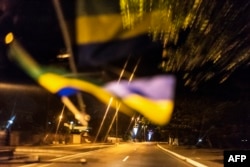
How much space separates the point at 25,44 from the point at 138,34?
1016 centimetres

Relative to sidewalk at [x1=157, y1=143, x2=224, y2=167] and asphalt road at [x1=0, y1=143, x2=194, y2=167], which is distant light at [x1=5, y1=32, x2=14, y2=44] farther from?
sidewalk at [x1=157, y1=143, x2=224, y2=167]

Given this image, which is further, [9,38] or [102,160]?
[102,160]

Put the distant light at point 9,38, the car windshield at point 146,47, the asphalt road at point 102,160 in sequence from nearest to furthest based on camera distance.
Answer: the car windshield at point 146,47 → the distant light at point 9,38 → the asphalt road at point 102,160

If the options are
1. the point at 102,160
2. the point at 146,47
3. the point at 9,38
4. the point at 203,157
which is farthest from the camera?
the point at 203,157

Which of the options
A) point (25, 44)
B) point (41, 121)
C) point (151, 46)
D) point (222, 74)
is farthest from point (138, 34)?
point (41, 121)

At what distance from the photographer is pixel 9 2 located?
44.7 feet

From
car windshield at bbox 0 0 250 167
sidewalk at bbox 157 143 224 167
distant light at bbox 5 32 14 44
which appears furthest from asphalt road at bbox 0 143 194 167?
distant light at bbox 5 32 14 44

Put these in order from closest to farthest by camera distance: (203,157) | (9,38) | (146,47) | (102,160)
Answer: (146,47) < (9,38) < (102,160) < (203,157)

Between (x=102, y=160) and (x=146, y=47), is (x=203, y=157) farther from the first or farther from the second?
(x=146, y=47)

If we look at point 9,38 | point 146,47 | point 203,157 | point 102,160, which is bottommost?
point 102,160

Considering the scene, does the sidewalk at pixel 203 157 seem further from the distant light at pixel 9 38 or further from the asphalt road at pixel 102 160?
the distant light at pixel 9 38

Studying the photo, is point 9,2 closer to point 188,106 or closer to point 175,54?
point 175,54

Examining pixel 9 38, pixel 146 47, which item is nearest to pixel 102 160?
pixel 9 38

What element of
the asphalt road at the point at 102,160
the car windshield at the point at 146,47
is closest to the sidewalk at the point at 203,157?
the car windshield at the point at 146,47
